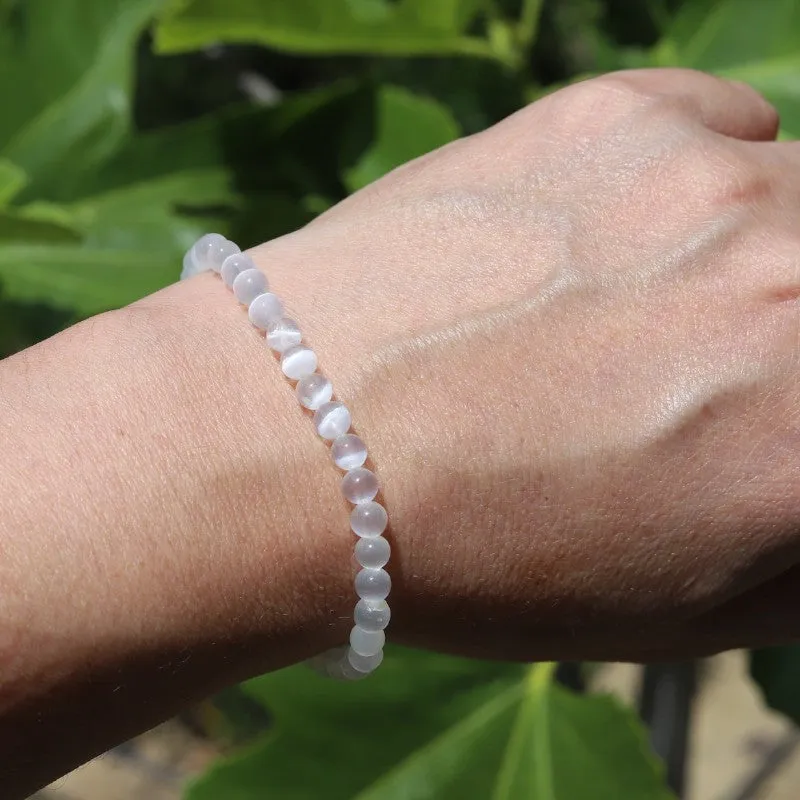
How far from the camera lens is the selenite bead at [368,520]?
58 centimetres

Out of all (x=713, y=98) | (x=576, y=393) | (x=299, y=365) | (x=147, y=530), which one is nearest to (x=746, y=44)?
(x=713, y=98)

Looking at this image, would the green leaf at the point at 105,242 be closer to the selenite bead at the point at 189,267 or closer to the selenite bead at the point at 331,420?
the selenite bead at the point at 189,267

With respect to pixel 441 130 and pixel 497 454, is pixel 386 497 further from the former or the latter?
pixel 441 130

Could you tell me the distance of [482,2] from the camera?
112 centimetres

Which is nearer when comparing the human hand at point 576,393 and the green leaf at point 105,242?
the human hand at point 576,393

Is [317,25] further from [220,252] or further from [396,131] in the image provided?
[220,252]

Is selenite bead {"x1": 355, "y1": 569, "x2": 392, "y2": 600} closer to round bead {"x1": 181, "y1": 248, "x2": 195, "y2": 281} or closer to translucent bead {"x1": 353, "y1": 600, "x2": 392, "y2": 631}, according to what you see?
translucent bead {"x1": 353, "y1": 600, "x2": 392, "y2": 631}

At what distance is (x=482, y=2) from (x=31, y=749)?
3.06 feet

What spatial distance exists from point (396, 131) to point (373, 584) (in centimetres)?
66

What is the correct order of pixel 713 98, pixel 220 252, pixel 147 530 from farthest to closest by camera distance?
pixel 713 98
pixel 220 252
pixel 147 530

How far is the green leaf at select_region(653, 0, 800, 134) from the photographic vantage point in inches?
44.3

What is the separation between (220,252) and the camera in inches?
26.3

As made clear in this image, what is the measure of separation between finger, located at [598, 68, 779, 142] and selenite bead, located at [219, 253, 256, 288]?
1.14 ft

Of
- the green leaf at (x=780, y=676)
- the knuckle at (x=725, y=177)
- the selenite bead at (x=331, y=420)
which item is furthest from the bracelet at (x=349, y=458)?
the green leaf at (x=780, y=676)
